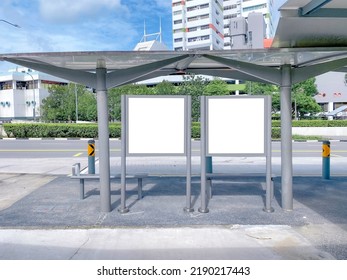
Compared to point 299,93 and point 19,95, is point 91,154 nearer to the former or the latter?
point 299,93

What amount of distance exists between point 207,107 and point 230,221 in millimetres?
2018

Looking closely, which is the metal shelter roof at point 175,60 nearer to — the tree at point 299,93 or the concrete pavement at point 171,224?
the concrete pavement at point 171,224

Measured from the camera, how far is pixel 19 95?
62.9 m

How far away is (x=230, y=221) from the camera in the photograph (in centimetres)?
471

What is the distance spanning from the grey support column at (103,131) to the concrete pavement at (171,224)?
0.33 meters

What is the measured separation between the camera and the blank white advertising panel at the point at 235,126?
16.9 ft

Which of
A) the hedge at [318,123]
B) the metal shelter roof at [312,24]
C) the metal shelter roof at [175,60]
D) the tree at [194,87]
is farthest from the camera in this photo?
the tree at [194,87]

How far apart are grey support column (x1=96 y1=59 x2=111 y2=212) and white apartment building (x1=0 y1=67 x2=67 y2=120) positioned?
6242cm

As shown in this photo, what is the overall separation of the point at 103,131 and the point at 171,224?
201 cm

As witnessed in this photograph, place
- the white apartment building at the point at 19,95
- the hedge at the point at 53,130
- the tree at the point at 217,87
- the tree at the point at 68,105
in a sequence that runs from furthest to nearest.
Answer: the white apartment building at the point at 19,95 → the tree at the point at 68,105 → the tree at the point at 217,87 → the hedge at the point at 53,130

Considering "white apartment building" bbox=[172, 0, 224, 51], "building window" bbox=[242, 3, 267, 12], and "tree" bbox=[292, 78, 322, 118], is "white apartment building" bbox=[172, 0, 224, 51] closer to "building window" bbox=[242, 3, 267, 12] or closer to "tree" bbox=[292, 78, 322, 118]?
"building window" bbox=[242, 3, 267, 12]

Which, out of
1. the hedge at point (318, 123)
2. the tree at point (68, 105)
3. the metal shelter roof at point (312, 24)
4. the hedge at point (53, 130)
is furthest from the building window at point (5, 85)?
the metal shelter roof at point (312, 24)

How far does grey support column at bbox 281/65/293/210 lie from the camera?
518 cm
